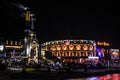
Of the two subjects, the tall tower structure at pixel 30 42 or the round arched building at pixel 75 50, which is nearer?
the tall tower structure at pixel 30 42

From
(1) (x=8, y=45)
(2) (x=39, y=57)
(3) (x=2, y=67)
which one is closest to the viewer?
(3) (x=2, y=67)

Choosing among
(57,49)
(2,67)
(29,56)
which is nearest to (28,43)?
(29,56)

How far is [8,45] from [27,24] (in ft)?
96.5

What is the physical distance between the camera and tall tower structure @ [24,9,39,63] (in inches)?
4205

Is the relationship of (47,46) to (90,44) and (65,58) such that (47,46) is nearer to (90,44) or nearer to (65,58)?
(65,58)

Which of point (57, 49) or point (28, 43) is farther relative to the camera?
point (57, 49)

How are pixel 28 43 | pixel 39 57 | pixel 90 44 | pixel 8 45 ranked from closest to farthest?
pixel 39 57, pixel 28 43, pixel 8 45, pixel 90 44

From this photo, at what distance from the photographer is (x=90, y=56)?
485 ft

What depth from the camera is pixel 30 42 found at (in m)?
112

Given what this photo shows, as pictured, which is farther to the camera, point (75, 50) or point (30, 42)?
point (75, 50)

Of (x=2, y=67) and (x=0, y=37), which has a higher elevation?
(x=0, y=37)

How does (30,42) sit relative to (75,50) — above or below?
above

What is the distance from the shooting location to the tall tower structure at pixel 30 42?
107m

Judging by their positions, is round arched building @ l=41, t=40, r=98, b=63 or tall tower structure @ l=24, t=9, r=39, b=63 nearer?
tall tower structure @ l=24, t=9, r=39, b=63
